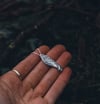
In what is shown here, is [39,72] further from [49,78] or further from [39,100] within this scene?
[39,100]

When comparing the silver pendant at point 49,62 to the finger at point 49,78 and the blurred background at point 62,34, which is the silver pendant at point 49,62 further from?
the blurred background at point 62,34

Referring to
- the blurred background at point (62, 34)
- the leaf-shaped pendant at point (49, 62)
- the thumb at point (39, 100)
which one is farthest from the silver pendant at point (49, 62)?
the thumb at point (39, 100)

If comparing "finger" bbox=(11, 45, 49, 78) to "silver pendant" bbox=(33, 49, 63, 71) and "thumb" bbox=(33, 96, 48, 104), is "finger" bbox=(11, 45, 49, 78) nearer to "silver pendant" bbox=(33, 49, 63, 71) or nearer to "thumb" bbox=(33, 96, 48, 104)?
"silver pendant" bbox=(33, 49, 63, 71)

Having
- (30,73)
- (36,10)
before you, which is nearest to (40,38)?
(36,10)

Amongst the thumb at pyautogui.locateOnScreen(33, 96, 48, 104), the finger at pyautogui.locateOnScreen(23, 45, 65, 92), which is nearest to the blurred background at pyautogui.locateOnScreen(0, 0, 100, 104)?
the finger at pyautogui.locateOnScreen(23, 45, 65, 92)

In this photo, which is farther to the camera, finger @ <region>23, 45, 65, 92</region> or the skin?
finger @ <region>23, 45, 65, 92</region>

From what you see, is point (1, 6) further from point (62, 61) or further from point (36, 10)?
point (62, 61)
